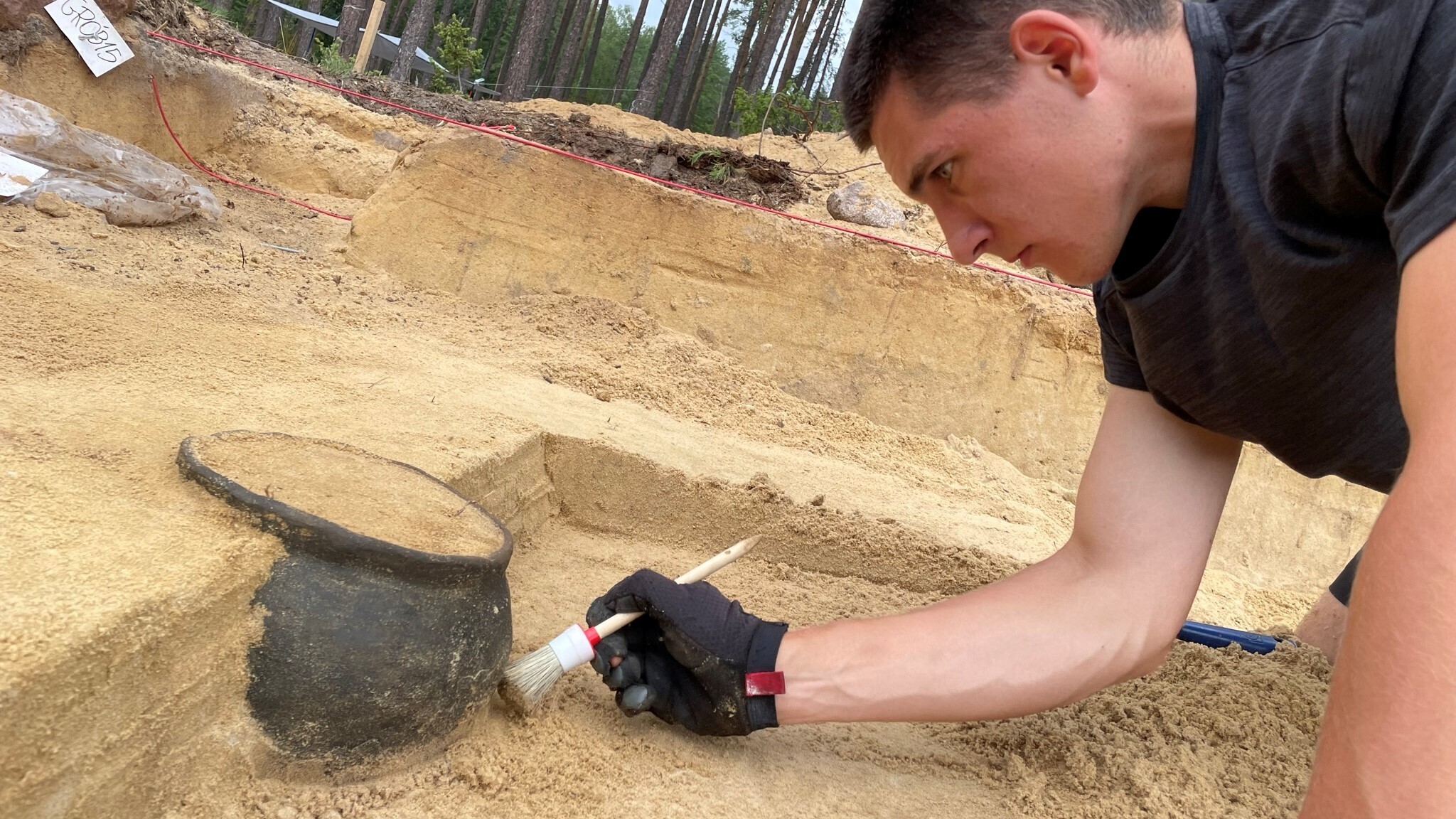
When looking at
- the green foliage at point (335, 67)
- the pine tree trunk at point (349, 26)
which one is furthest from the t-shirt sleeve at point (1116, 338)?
the pine tree trunk at point (349, 26)

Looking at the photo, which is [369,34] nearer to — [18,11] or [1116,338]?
[18,11]

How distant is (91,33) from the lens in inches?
201

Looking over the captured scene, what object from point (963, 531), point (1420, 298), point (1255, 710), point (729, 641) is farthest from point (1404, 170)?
point (963, 531)

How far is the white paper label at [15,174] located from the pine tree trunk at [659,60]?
10.5 metres

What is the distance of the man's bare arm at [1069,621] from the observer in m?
1.61

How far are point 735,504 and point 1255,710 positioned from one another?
4.48ft

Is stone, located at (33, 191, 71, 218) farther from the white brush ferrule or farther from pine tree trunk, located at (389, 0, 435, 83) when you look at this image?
pine tree trunk, located at (389, 0, 435, 83)

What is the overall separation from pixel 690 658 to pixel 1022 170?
0.96 meters

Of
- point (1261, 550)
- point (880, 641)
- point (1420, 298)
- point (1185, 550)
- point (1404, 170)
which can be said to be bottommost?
point (1261, 550)

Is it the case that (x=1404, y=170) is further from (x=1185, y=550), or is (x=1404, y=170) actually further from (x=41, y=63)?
(x=41, y=63)

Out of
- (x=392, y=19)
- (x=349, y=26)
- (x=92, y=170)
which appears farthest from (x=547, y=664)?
(x=392, y=19)

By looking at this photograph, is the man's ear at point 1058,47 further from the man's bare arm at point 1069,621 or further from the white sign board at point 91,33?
the white sign board at point 91,33

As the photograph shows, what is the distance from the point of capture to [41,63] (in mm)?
4961

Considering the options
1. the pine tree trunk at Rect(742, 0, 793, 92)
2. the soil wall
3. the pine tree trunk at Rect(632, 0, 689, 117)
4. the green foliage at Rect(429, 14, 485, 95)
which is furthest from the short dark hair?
the green foliage at Rect(429, 14, 485, 95)
